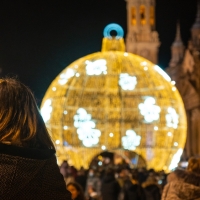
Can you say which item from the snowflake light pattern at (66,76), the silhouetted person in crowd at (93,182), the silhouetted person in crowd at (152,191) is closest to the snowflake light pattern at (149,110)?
the snowflake light pattern at (66,76)

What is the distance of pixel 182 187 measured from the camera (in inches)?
279

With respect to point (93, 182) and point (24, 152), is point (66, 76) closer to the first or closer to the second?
point (93, 182)

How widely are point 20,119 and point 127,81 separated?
82.9 feet

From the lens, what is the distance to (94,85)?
2931cm

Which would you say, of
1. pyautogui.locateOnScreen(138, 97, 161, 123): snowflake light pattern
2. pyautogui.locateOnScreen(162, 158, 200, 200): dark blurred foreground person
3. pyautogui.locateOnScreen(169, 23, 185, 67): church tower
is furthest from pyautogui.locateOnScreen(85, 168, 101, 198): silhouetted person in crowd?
pyautogui.locateOnScreen(169, 23, 185, 67): church tower

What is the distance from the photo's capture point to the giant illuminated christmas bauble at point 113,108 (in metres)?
28.3

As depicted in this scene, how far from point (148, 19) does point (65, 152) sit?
150 ft

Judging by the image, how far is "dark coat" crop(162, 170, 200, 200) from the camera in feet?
23.3

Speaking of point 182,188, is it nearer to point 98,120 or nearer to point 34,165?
point 34,165

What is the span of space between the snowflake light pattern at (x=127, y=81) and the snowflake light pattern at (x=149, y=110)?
66 cm

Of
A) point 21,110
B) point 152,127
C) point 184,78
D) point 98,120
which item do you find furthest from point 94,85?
point 184,78

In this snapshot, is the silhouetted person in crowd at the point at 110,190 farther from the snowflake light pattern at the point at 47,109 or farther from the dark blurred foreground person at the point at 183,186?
the snowflake light pattern at the point at 47,109

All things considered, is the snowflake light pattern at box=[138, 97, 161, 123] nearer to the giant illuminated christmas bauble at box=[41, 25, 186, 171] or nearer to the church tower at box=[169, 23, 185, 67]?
the giant illuminated christmas bauble at box=[41, 25, 186, 171]

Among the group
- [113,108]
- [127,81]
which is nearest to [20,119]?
[127,81]
